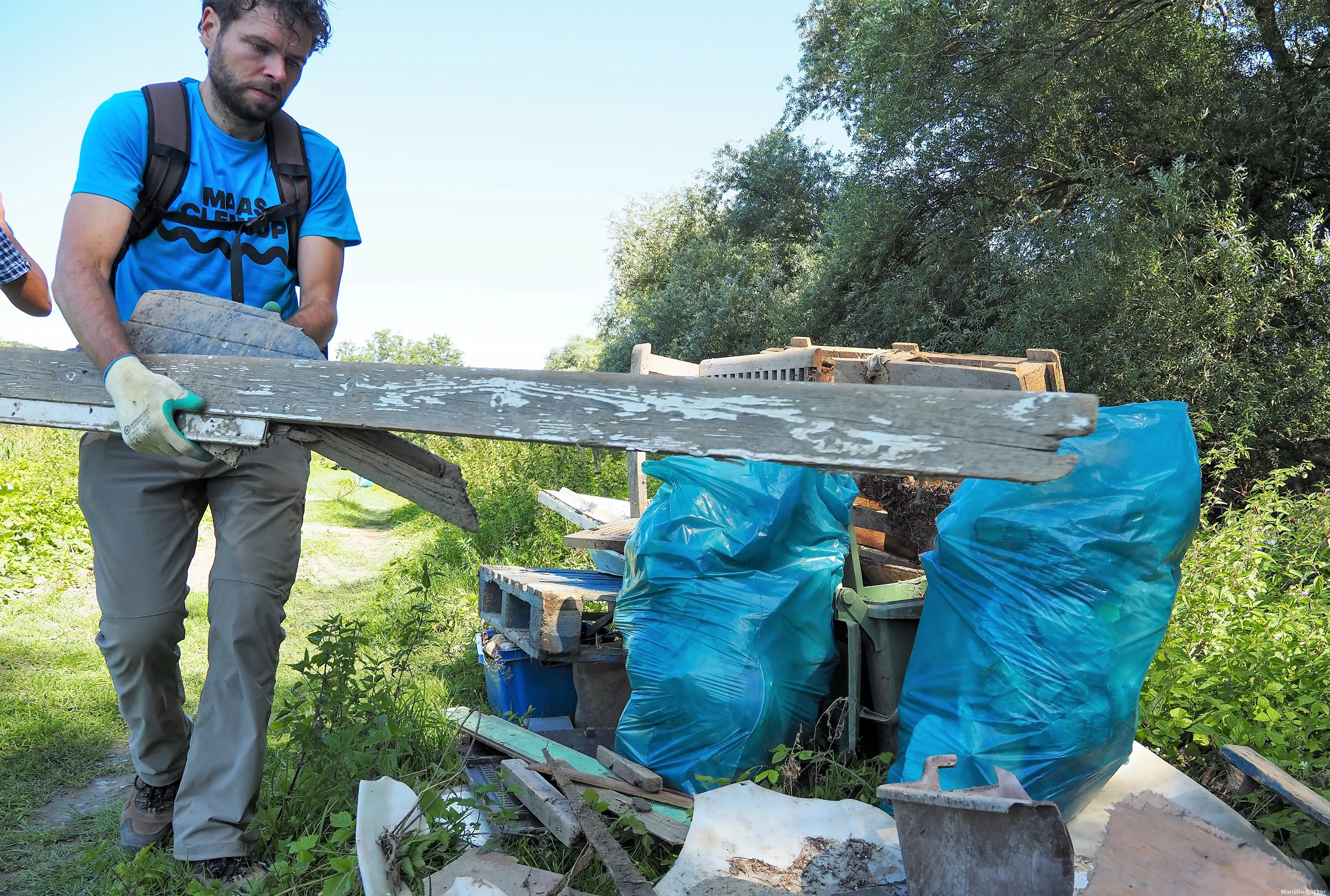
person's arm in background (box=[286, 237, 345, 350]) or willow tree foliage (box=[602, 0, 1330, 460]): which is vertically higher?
willow tree foliage (box=[602, 0, 1330, 460])

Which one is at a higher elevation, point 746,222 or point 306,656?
point 746,222

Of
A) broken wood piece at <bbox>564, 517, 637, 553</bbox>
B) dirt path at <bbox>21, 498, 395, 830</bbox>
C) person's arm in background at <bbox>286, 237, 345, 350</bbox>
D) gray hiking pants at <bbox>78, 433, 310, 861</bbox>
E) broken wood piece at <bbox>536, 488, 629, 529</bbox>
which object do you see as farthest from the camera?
broken wood piece at <bbox>536, 488, 629, 529</bbox>

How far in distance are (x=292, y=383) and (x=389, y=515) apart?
33.6 ft

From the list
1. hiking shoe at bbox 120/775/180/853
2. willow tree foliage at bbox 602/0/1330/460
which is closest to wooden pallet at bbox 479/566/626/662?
hiking shoe at bbox 120/775/180/853

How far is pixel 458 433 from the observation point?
160 cm

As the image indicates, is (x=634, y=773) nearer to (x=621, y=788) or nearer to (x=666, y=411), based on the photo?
(x=621, y=788)

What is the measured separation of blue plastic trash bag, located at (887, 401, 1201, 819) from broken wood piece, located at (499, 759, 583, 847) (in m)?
0.93

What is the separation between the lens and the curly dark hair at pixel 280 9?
7.41ft

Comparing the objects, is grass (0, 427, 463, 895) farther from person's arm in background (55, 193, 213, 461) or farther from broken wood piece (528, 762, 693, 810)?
person's arm in background (55, 193, 213, 461)

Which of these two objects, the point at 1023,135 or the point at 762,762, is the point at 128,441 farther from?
the point at 1023,135

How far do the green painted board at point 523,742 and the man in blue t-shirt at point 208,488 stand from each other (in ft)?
2.33

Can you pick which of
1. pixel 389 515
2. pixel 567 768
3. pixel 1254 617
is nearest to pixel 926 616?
pixel 567 768

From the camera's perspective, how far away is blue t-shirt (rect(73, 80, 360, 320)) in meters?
2.15

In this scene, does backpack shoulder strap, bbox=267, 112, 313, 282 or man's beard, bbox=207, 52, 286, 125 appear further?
backpack shoulder strap, bbox=267, 112, 313, 282
